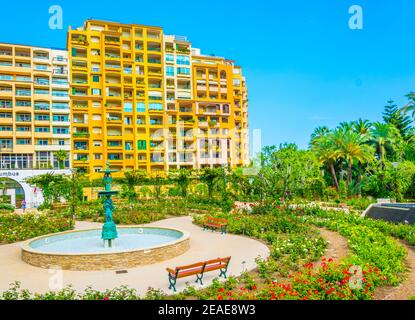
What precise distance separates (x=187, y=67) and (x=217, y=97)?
7.64 m

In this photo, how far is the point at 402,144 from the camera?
1775 inches

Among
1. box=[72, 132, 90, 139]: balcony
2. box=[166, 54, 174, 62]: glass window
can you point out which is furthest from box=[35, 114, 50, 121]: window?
box=[166, 54, 174, 62]: glass window

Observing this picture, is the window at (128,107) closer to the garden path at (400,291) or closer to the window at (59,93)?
the window at (59,93)

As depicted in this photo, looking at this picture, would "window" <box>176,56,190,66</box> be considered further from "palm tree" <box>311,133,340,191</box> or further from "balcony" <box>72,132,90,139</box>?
"palm tree" <box>311,133,340,191</box>

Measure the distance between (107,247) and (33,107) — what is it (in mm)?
46618

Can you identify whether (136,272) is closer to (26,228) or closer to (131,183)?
(26,228)

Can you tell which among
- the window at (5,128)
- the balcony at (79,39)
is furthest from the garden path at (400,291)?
the balcony at (79,39)

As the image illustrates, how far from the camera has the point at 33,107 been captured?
183 feet

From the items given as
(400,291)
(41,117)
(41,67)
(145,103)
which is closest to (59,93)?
(41,117)

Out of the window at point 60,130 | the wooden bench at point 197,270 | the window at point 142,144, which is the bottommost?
the wooden bench at point 197,270

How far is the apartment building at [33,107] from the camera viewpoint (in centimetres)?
5397

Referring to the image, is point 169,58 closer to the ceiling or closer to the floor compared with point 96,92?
closer to the ceiling

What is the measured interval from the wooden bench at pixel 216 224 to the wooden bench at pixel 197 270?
7.78 meters
